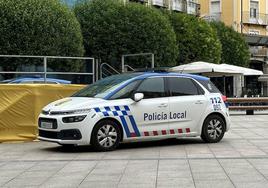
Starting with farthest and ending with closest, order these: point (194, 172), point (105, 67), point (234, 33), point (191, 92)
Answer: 1. point (234, 33)
2. point (105, 67)
3. point (191, 92)
4. point (194, 172)

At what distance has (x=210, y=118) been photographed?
13.1 m

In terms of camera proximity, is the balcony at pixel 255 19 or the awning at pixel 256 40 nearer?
the awning at pixel 256 40

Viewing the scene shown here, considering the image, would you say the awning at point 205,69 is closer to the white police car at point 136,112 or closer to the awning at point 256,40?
the white police car at point 136,112

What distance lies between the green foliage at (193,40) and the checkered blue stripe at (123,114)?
2823 centimetres

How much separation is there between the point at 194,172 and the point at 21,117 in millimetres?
6452

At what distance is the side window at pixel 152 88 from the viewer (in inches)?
483

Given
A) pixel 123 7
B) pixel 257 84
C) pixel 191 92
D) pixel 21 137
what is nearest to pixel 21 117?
pixel 21 137

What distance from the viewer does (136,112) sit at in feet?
39.3

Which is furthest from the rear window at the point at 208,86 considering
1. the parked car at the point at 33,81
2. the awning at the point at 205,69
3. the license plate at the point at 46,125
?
the awning at the point at 205,69

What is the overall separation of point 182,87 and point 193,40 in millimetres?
27837

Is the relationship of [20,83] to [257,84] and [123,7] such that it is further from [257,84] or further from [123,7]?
[257,84]

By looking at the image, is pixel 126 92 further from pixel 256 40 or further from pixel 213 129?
pixel 256 40

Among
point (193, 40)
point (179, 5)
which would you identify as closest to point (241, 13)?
point (179, 5)

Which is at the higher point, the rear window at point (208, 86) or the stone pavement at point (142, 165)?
the rear window at point (208, 86)
